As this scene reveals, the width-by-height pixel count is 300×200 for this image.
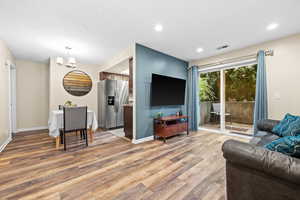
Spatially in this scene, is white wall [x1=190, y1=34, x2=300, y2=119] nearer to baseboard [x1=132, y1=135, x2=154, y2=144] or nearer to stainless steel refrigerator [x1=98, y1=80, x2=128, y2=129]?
baseboard [x1=132, y1=135, x2=154, y2=144]

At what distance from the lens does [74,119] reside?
9.47 ft

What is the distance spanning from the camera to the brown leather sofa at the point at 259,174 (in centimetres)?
93

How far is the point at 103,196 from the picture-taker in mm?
1462

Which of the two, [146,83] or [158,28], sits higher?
[158,28]

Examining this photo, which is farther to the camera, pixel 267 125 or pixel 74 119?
pixel 74 119

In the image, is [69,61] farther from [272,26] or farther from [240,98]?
[240,98]

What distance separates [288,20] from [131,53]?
10.6ft

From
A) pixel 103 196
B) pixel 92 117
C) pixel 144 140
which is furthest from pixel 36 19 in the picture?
pixel 144 140

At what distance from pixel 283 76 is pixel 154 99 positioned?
3040 millimetres

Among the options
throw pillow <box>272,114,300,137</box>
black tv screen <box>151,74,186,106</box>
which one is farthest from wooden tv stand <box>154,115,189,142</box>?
throw pillow <box>272,114,300,137</box>

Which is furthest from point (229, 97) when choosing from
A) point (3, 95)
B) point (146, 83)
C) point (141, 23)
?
point (3, 95)

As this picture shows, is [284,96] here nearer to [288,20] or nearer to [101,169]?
[288,20]

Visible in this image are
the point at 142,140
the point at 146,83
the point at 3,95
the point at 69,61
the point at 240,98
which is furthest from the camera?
the point at 240,98

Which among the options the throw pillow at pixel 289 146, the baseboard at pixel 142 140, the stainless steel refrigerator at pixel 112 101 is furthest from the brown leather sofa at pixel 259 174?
the stainless steel refrigerator at pixel 112 101
